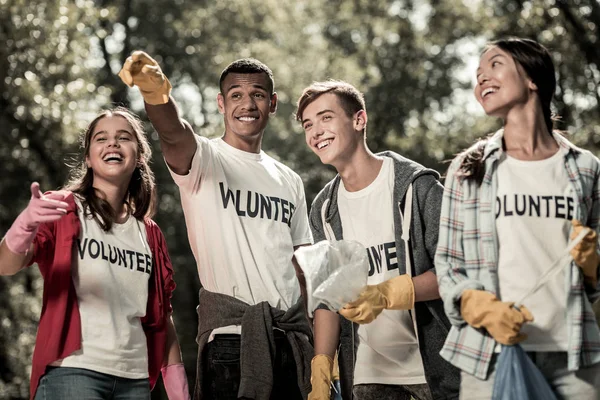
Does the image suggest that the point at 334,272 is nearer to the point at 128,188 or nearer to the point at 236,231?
the point at 236,231

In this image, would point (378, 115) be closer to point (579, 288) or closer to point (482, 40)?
point (482, 40)

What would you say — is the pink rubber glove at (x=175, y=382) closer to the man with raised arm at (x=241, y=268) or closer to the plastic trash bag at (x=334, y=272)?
the man with raised arm at (x=241, y=268)

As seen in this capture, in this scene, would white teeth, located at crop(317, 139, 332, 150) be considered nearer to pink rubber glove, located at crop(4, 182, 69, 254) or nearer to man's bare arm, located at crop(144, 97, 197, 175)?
man's bare arm, located at crop(144, 97, 197, 175)

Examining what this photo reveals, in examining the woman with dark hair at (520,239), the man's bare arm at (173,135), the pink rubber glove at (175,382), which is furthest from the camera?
the pink rubber glove at (175,382)

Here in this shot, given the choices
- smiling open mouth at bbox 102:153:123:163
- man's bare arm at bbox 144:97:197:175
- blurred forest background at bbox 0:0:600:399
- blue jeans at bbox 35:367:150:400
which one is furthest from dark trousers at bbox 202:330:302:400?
blurred forest background at bbox 0:0:600:399

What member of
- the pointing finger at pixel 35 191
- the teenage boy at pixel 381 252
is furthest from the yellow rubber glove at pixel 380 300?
the pointing finger at pixel 35 191

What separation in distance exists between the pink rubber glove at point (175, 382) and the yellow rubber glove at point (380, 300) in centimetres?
104

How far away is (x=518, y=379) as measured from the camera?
318 centimetres

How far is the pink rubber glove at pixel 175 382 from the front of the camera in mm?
4383

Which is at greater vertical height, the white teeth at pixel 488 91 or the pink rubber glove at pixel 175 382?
the white teeth at pixel 488 91

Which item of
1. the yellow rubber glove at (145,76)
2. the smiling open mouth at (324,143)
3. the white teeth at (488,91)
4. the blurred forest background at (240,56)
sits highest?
the blurred forest background at (240,56)

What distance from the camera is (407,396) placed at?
4.25m

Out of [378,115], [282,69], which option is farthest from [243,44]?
[378,115]

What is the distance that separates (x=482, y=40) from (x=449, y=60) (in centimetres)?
217
